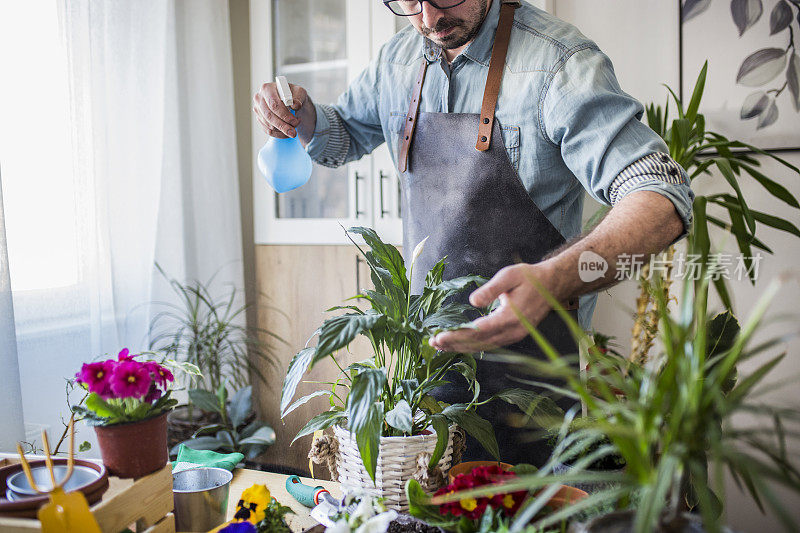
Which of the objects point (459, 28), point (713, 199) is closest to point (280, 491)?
point (459, 28)

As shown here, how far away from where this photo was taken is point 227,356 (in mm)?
2535

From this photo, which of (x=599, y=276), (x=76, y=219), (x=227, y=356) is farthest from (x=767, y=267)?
(x=76, y=219)

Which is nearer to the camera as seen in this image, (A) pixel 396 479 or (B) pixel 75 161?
(A) pixel 396 479

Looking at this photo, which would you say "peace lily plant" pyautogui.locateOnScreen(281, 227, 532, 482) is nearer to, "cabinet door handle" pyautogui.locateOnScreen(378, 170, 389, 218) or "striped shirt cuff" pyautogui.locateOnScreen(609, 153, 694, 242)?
"striped shirt cuff" pyautogui.locateOnScreen(609, 153, 694, 242)

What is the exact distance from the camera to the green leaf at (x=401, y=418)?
0.88 metres

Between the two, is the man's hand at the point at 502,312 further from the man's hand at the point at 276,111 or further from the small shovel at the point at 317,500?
the man's hand at the point at 276,111

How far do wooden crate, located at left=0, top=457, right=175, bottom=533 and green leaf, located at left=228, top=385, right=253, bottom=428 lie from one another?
139 cm

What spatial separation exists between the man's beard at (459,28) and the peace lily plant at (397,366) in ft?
1.75

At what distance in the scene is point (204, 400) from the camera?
2.24 metres

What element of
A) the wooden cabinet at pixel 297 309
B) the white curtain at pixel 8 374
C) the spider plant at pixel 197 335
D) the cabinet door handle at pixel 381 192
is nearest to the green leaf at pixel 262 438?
the spider plant at pixel 197 335

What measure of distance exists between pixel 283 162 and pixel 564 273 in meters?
0.73

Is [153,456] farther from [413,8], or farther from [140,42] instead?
[140,42]

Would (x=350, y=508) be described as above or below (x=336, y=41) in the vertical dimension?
below

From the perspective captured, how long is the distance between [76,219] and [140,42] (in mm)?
727
